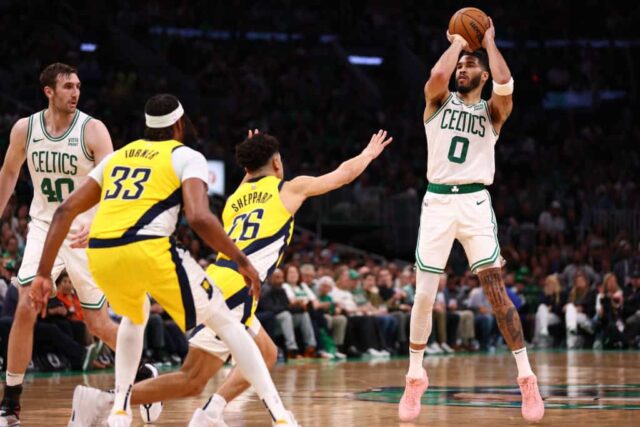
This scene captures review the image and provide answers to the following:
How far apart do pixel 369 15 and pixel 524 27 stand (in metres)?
4.33

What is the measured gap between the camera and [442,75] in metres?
8.34

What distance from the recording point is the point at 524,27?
32.7 m

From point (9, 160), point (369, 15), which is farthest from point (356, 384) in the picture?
point (369, 15)

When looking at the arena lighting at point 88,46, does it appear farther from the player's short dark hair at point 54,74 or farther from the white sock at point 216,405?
the white sock at point 216,405

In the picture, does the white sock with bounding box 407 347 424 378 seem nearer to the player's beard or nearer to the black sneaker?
the player's beard

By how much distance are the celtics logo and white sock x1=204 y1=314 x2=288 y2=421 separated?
9.64 feet

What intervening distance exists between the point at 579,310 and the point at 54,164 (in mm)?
13757

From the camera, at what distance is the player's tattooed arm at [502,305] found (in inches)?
330

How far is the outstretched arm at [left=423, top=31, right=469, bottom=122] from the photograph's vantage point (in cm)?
833

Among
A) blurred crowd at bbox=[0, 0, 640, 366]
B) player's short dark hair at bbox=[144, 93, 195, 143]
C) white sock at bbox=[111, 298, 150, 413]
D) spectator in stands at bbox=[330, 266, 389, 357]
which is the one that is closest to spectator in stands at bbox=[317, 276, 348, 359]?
blurred crowd at bbox=[0, 0, 640, 366]

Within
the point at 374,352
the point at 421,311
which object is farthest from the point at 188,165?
the point at 374,352

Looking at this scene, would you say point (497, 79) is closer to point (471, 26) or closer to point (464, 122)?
point (464, 122)

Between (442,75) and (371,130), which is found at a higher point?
(371,130)

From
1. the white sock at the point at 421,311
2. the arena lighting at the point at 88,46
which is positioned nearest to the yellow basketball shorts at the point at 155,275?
the white sock at the point at 421,311
